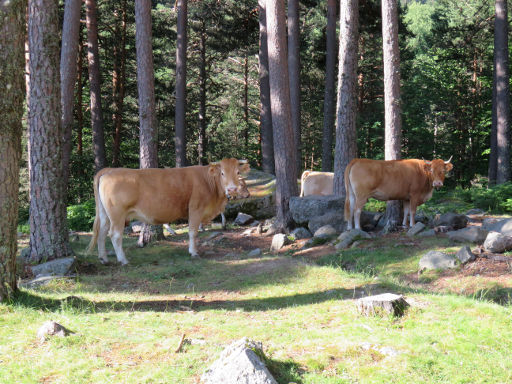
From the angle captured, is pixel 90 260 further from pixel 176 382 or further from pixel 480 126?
pixel 480 126

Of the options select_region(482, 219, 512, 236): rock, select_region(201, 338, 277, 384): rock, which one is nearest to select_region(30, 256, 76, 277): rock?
select_region(201, 338, 277, 384): rock

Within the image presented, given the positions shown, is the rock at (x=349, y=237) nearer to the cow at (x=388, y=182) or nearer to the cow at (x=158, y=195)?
the cow at (x=388, y=182)

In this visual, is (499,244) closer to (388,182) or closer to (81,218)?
(388,182)

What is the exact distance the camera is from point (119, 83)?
2733cm

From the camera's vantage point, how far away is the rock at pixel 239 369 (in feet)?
13.8

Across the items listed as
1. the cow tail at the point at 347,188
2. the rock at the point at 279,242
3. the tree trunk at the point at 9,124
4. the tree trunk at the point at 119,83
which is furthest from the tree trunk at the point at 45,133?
the tree trunk at the point at 119,83

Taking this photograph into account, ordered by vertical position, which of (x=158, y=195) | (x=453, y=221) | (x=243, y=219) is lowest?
(x=243, y=219)

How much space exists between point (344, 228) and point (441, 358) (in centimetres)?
849

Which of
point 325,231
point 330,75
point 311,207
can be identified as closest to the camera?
point 325,231

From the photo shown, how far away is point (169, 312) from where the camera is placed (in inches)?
257

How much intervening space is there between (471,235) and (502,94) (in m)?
12.0

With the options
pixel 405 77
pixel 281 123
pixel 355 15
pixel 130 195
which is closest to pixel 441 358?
pixel 130 195

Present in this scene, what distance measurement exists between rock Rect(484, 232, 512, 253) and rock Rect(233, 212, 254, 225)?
9192 mm

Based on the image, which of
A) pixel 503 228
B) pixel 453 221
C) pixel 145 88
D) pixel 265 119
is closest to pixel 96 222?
pixel 145 88
